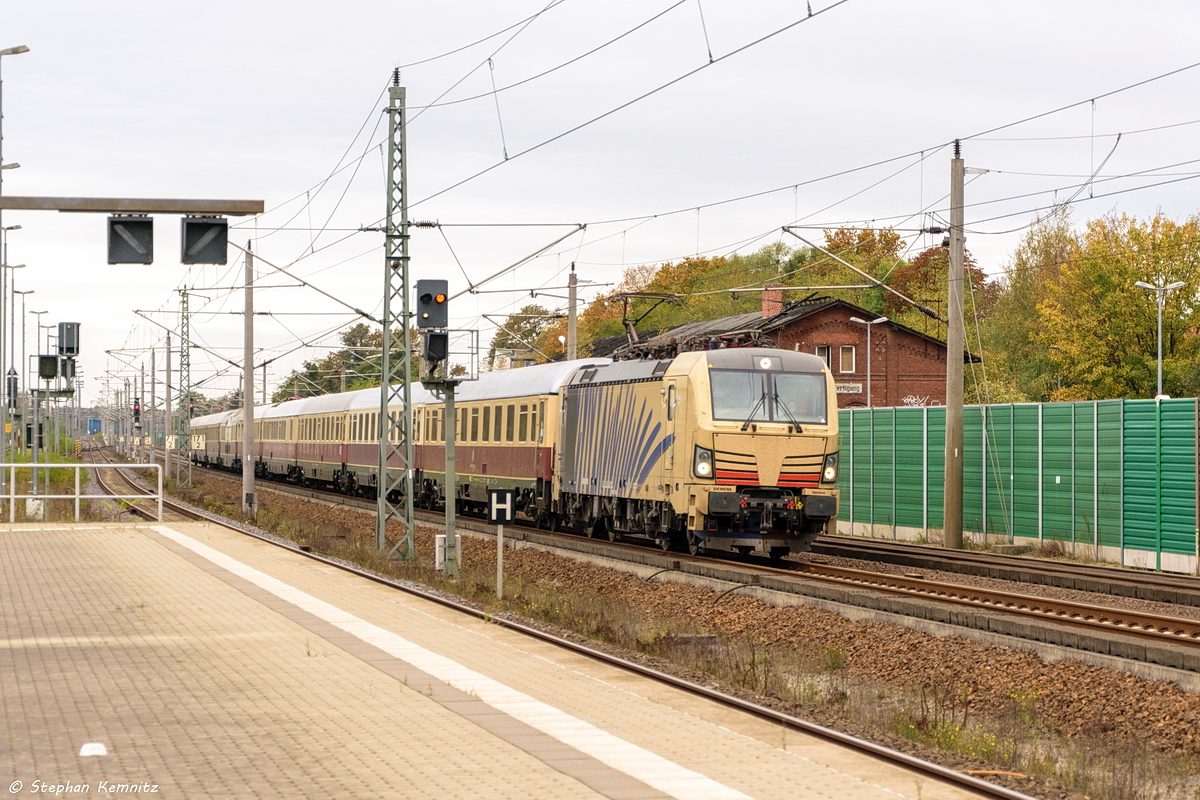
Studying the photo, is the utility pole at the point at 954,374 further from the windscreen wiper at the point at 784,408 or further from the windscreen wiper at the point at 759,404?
the windscreen wiper at the point at 759,404

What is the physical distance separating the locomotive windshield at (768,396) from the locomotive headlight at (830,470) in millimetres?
575

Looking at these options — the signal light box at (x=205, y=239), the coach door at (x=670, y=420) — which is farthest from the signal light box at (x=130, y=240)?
the coach door at (x=670, y=420)

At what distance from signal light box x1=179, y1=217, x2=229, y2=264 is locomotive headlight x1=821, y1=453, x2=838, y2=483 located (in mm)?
9737

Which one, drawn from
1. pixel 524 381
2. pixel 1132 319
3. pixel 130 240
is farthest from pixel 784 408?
pixel 1132 319

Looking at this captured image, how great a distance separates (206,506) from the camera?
42375 mm

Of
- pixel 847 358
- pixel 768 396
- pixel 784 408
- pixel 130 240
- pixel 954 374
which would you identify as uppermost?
pixel 847 358

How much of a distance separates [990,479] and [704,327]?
29055mm

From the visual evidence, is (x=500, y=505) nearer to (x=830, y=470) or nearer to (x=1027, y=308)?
(x=830, y=470)

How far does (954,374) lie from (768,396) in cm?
647

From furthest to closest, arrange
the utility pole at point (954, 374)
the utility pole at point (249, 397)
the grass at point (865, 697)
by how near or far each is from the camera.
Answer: the utility pole at point (249, 397) < the utility pole at point (954, 374) < the grass at point (865, 697)

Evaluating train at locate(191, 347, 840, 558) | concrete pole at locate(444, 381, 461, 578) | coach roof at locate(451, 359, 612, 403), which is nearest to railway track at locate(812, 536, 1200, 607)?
train at locate(191, 347, 840, 558)

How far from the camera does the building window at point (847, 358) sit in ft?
204

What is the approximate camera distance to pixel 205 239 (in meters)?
18.6

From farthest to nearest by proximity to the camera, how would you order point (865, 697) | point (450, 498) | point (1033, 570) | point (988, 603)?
point (450, 498), point (1033, 570), point (988, 603), point (865, 697)
